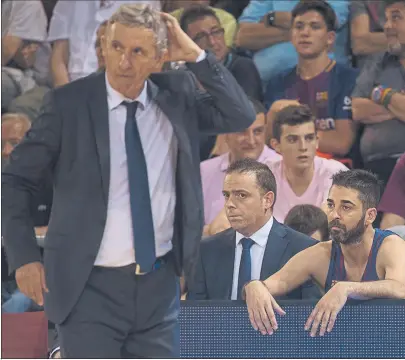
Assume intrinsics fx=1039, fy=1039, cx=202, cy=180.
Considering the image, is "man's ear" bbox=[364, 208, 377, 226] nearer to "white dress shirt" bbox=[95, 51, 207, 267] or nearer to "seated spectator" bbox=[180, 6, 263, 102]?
"white dress shirt" bbox=[95, 51, 207, 267]

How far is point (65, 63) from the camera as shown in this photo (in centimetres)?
447

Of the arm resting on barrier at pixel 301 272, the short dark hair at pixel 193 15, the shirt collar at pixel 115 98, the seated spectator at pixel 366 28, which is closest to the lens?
the arm resting on barrier at pixel 301 272

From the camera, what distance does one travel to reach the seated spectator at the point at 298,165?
2785 millimetres

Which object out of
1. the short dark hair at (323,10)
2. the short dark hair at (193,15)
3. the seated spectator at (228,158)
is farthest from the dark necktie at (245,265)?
the short dark hair at (193,15)

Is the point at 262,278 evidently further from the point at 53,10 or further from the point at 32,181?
the point at 53,10

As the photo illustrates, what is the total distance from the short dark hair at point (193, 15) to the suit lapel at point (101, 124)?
1.65m

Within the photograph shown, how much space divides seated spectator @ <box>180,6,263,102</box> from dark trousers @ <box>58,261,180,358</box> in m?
1.64

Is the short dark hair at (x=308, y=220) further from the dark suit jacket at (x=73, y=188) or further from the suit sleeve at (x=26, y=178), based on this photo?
the suit sleeve at (x=26, y=178)

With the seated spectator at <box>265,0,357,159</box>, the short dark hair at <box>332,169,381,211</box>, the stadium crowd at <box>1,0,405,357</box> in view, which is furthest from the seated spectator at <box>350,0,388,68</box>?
the short dark hair at <box>332,169,381,211</box>

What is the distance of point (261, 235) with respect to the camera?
2.28m

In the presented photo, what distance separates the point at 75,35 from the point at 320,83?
53.0 inches

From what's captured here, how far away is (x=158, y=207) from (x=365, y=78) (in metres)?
1.25

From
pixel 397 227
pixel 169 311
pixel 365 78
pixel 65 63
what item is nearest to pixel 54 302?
pixel 169 311

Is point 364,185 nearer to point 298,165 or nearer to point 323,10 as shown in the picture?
point 298,165
